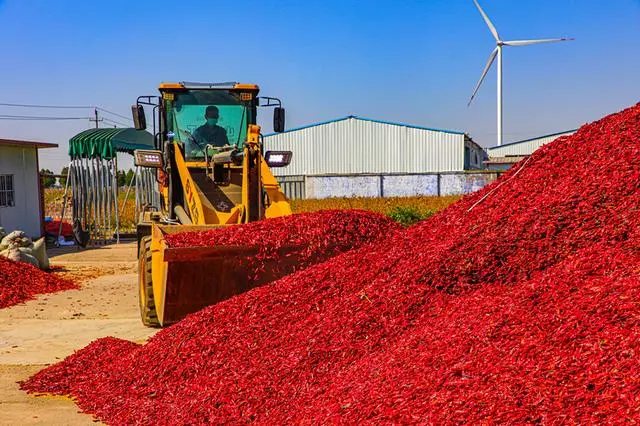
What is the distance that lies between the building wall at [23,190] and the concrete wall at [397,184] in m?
14.5

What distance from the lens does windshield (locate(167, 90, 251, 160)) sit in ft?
33.9

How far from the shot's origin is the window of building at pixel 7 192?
64.1 feet

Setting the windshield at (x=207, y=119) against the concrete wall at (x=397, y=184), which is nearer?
the windshield at (x=207, y=119)

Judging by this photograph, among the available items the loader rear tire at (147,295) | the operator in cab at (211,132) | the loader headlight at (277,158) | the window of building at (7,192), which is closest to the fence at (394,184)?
the window of building at (7,192)

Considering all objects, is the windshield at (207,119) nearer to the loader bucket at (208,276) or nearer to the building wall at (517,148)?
the loader bucket at (208,276)

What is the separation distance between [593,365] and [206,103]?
8.02 metres

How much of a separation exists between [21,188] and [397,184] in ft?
55.2

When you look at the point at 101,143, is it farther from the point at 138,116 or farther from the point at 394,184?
the point at 394,184

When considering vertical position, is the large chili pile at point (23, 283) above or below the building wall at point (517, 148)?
below

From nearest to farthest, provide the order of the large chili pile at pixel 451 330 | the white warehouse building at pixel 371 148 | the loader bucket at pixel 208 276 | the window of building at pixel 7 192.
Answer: the large chili pile at pixel 451 330
the loader bucket at pixel 208 276
the window of building at pixel 7 192
the white warehouse building at pixel 371 148

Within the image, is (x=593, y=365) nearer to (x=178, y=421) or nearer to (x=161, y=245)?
(x=178, y=421)

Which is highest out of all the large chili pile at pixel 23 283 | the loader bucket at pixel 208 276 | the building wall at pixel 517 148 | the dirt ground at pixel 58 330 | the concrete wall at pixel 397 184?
the building wall at pixel 517 148

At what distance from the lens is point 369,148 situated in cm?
3816

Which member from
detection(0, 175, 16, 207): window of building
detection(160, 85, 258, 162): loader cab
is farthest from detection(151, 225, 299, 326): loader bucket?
detection(0, 175, 16, 207): window of building
